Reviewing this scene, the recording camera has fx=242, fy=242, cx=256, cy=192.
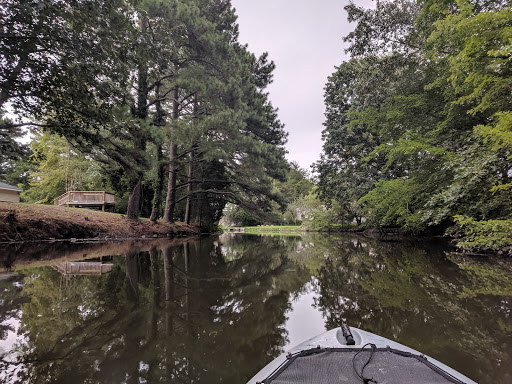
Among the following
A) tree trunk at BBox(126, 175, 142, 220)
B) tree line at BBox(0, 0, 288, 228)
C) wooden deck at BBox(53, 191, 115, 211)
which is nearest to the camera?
tree line at BBox(0, 0, 288, 228)

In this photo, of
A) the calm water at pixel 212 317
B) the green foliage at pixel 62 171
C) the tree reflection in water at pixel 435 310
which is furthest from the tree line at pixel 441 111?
the green foliage at pixel 62 171

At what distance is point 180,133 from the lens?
1086cm

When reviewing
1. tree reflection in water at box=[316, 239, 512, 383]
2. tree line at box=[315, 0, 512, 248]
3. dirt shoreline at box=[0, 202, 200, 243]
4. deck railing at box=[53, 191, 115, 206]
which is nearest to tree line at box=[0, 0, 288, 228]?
dirt shoreline at box=[0, 202, 200, 243]

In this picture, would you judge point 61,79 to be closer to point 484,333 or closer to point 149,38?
point 149,38

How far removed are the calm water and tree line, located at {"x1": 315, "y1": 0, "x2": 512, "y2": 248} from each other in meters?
2.10

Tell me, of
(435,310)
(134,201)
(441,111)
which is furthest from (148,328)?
(134,201)

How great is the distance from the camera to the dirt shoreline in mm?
8414

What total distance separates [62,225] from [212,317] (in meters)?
10.2

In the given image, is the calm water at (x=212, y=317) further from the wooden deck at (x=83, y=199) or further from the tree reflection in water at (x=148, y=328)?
the wooden deck at (x=83, y=199)

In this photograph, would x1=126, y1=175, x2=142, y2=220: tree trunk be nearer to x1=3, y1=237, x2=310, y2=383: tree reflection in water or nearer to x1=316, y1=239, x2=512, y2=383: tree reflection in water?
x1=3, y1=237, x2=310, y2=383: tree reflection in water

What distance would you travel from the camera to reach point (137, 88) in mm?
10609

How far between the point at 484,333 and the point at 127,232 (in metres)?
12.7

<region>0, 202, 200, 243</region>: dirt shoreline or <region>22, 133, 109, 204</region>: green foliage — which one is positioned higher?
<region>22, 133, 109, 204</region>: green foliage

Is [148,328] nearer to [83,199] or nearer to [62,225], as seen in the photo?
[62,225]
